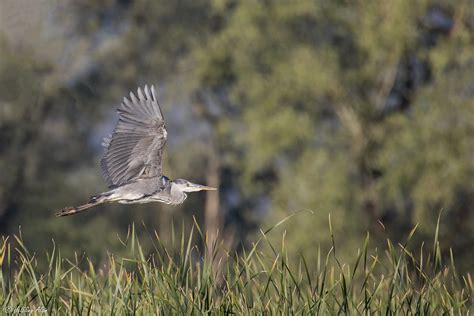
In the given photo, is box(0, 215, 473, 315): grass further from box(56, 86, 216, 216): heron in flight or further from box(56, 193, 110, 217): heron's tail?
box(56, 86, 216, 216): heron in flight

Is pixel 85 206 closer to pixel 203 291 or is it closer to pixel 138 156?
pixel 138 156

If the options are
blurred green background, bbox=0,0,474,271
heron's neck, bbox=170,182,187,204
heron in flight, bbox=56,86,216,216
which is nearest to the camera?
heron in flight, bbox=56,86,216,216

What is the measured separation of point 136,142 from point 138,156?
0.41 feet

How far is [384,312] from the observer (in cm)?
640

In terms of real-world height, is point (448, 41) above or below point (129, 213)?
above

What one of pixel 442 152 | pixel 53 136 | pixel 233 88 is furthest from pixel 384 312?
pixel 53 136

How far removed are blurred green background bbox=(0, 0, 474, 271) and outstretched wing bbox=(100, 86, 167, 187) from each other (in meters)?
4.46

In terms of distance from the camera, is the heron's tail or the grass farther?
the heron's tail

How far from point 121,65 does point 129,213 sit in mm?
3625

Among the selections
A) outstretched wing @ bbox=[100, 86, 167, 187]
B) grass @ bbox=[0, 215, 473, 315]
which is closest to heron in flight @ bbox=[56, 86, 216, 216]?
outstretched wing @ bbox=[100, 86, 167, 187]

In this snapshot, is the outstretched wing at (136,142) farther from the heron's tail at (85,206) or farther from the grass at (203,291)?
the grass at (203,291)

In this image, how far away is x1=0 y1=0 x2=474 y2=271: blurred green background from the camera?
55.0 feet

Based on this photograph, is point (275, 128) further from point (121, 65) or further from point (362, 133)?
point (121, 65)

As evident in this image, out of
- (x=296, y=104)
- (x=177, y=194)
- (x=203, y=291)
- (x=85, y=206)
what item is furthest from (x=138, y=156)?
(x=296, y=104)
